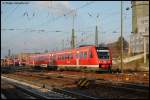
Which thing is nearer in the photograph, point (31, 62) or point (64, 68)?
point (64, 68)

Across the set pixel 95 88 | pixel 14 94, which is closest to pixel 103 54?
pixel 95 88

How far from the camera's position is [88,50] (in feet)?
141

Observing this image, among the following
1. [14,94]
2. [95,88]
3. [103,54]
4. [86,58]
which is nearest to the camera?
[14,94]

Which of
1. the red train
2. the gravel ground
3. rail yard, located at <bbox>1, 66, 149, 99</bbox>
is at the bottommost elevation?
the gravel ground

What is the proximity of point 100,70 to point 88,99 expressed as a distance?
26.0 metres

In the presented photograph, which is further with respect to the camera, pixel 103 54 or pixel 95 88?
pixel 103 54

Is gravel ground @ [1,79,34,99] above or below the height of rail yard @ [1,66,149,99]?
below

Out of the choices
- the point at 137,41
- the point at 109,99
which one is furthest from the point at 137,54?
the point at 109,99

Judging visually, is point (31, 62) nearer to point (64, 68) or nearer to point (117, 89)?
point (64, 68)

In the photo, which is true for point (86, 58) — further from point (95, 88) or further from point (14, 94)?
point (14, 94)

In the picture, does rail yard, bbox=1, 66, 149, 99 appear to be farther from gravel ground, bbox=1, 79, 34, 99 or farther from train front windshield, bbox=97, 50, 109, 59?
train front windshield, bbox=97, 50, 109, 59

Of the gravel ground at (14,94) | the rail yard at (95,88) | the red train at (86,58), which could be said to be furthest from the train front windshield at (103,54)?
the gravel ground at (14,94)

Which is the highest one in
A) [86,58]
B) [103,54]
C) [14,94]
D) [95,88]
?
[103,54]

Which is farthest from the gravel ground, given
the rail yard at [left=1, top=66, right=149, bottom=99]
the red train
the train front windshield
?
the train front windshield
